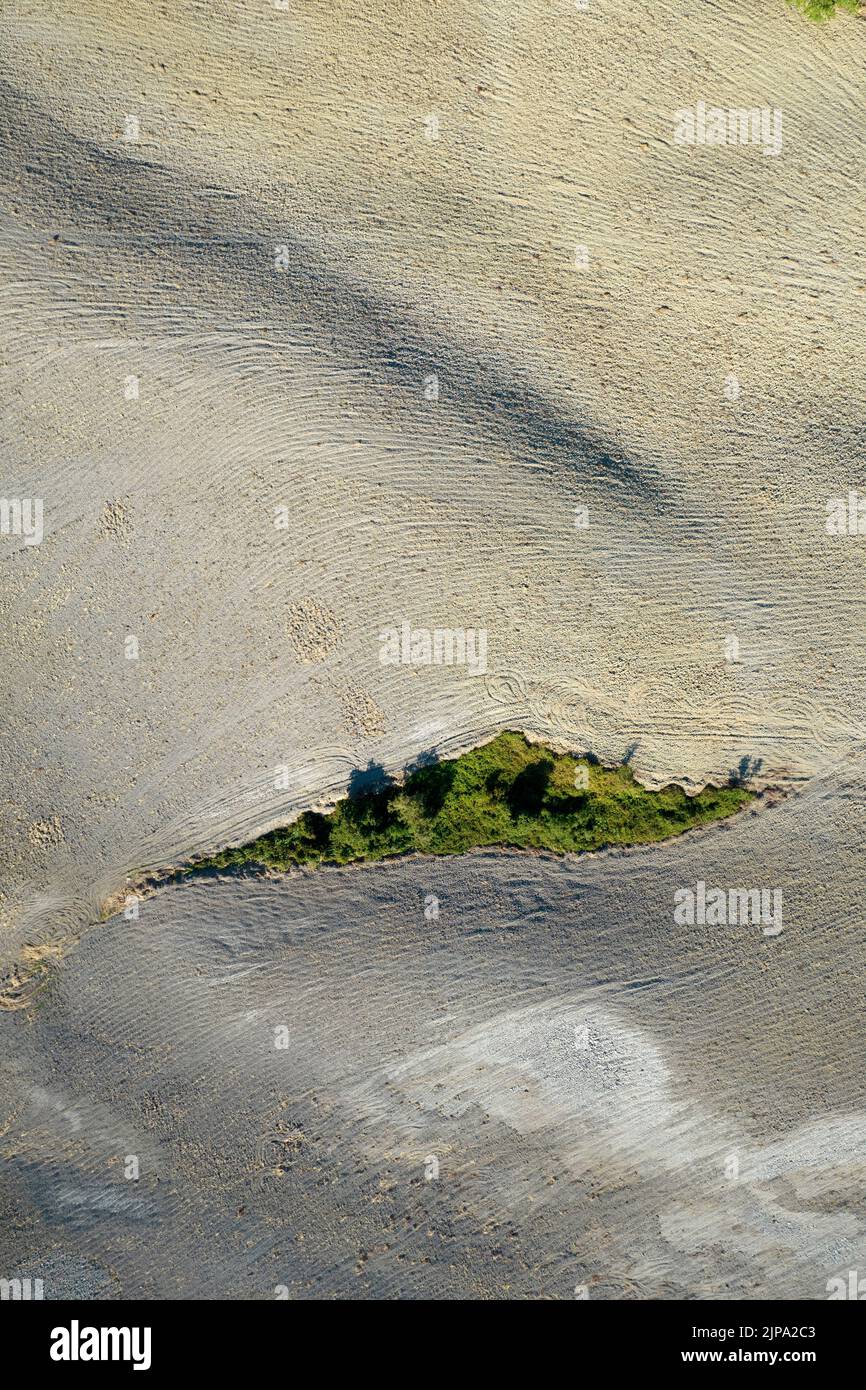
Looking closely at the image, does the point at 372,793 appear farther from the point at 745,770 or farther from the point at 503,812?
the point at 745,770

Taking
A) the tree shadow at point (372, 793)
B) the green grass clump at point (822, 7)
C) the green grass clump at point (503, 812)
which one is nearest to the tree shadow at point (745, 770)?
the green grass clump at point (503, 812)

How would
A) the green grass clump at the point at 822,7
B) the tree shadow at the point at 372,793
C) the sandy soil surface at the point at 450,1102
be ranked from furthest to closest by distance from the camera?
the tree shadow at the point at 372,793
the sandy soil surface at the point at 450,1102
the green grass clump at the point at 822,7

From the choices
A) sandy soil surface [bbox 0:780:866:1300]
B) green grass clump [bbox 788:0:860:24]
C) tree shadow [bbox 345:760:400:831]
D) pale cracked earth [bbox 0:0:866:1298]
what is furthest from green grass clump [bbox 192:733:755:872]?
green grass clump [bbox 788:0:860:24]

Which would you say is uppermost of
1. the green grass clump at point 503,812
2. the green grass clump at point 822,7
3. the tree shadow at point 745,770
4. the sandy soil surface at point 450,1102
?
the green grass clump at point 822,7

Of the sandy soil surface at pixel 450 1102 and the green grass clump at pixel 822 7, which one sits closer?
the green grass clump at pixel 822 7

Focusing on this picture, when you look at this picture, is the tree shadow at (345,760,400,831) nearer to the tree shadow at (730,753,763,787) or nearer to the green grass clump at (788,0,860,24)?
the tree shadow at (730,753,763,787)

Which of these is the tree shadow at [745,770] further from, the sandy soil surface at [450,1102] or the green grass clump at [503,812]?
the sandy soil surface at [450,1102]

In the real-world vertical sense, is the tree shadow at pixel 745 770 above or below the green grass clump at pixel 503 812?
above
